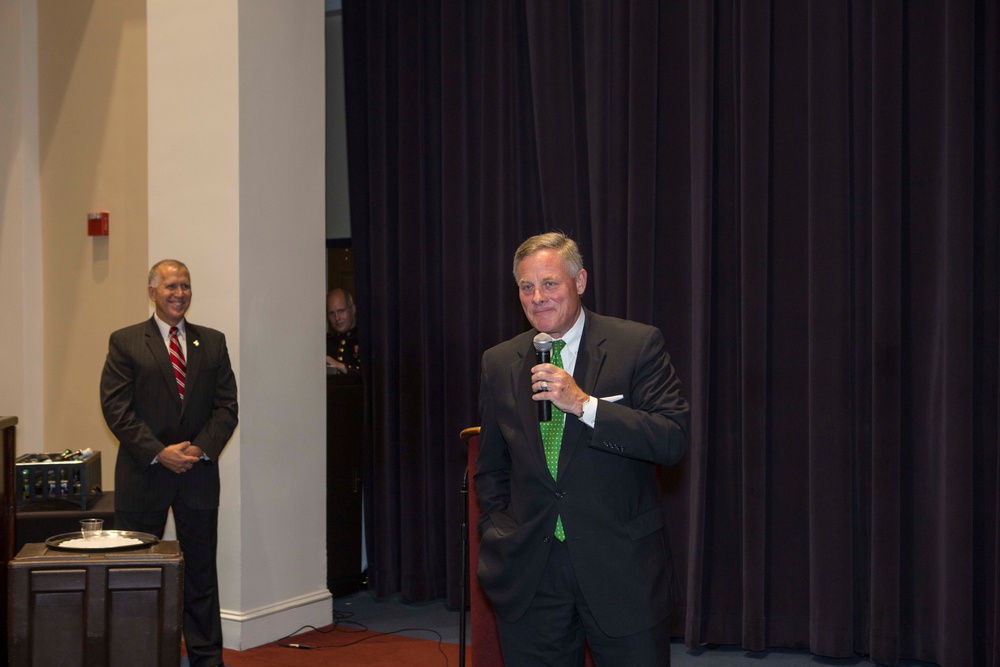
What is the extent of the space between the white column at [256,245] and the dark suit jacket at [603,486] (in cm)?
269

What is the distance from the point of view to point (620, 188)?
205 inches

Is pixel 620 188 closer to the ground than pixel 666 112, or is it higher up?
closer to the ground

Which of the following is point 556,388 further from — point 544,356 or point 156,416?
point 156,416

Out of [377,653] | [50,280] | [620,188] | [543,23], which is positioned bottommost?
[377,653]

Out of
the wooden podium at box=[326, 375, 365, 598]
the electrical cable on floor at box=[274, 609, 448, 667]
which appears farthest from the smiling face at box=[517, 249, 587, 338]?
the wooden podium at box=[326, 375, 365, 598]

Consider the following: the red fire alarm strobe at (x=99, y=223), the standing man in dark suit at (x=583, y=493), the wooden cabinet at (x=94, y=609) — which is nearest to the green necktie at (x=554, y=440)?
the standing man in dark suit at (x=583, y=493)

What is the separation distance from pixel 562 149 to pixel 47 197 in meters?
3.48

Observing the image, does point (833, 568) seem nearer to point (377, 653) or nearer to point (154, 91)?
point (377, 653)

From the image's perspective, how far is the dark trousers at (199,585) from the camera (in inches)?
178

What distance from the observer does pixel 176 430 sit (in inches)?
178

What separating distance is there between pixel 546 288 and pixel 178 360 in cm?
252

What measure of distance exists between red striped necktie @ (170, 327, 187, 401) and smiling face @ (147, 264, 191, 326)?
65mm

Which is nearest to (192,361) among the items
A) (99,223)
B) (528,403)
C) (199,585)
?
(199,585)

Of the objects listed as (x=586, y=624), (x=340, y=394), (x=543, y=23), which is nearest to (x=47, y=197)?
(x=340, y=394)
